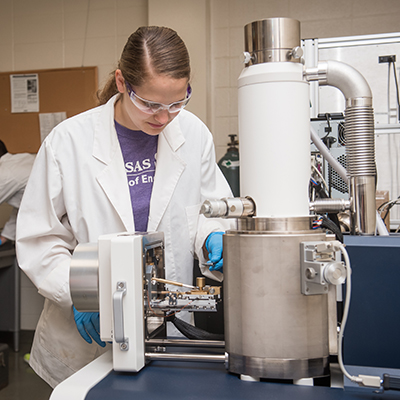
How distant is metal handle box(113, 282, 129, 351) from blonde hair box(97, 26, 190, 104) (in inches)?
23.2

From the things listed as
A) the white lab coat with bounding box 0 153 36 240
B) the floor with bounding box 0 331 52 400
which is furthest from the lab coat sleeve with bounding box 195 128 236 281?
the white lab coat with bounding box 0 153 36 240

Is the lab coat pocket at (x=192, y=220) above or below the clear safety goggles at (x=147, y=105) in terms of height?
below

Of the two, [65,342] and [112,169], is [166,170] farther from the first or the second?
[65,342]

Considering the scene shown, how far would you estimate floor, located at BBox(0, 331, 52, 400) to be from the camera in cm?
249

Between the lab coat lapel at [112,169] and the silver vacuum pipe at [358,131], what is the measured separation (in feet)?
2.08

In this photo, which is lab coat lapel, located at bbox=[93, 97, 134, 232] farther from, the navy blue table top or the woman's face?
the navy blue table top

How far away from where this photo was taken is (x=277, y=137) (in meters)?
0.67

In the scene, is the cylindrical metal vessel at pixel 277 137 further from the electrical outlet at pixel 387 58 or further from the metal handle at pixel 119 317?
the electrical outlet at pixel 387 58

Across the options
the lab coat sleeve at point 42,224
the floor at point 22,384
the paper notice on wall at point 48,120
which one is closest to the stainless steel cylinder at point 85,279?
the lab coat sleeve at point 42,224

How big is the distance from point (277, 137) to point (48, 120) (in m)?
3.13

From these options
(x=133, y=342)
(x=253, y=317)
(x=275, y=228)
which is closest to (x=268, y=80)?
(x=275, y=228)

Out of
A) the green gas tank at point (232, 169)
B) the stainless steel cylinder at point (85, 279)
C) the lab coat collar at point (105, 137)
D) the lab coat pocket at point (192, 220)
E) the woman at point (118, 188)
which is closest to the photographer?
the stainless steel cylinder at point (85, 279)

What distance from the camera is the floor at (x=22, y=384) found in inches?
98.0

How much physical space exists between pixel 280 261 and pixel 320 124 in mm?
1483
